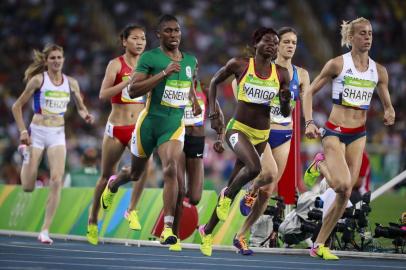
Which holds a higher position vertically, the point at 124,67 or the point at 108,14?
the point at 108,14

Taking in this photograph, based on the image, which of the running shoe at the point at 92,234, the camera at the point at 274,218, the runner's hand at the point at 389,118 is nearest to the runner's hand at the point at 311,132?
the runner's hand at the point at 389,118

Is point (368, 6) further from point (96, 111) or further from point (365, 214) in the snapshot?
point (365, 214)

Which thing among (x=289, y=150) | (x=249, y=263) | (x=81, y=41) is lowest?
(x=249, y=263)

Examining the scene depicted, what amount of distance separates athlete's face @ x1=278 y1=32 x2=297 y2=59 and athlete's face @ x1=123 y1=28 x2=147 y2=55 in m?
1.68

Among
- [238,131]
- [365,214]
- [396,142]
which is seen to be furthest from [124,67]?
[396,142]

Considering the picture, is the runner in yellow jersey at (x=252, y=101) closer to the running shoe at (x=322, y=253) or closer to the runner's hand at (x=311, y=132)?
the runner's hand at (x=311, y=132)

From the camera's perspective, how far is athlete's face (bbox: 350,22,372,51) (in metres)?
12.5

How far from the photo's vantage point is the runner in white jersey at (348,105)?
12.5 meters

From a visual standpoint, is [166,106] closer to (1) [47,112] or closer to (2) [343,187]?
(2) [343,187]

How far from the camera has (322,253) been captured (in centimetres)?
1248

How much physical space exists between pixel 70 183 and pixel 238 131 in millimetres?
7590

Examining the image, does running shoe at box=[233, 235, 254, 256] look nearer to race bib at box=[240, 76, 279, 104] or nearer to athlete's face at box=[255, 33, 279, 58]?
race bib at box=[240, 76, 279, 104]

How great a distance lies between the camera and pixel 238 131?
12484mm

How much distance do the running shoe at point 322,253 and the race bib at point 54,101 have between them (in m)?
4.39
